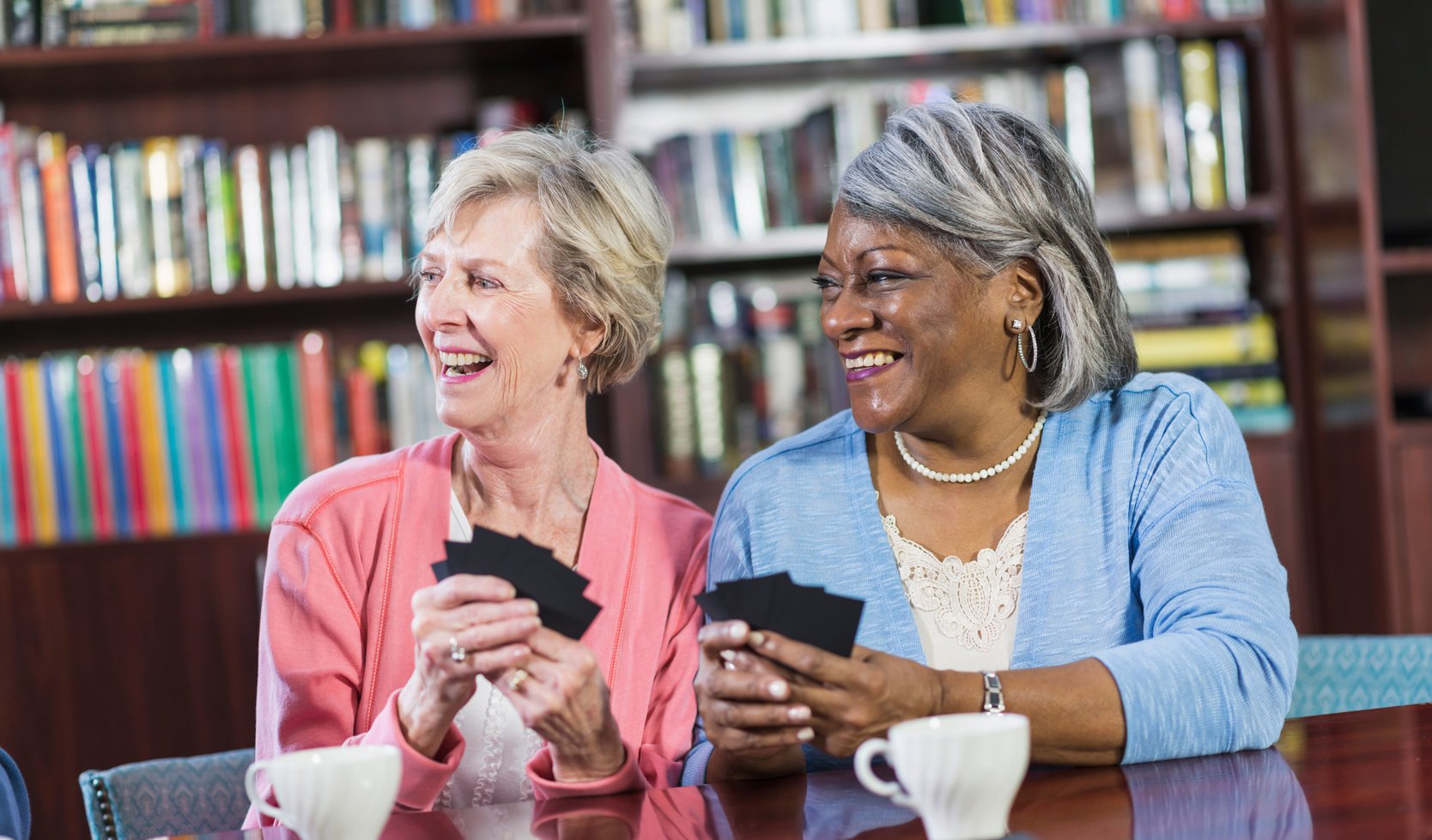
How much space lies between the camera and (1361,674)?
163 cm

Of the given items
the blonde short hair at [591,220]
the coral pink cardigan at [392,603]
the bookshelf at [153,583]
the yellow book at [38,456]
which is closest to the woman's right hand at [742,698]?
the coral pink cardigan at [392,603]

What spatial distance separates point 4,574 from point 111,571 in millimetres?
189

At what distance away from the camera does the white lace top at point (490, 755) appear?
158 cm

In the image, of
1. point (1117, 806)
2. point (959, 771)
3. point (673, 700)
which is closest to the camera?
point (959, 771)

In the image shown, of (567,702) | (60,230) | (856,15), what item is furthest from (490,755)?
(856,15)

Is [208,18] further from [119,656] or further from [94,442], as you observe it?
[119,656]

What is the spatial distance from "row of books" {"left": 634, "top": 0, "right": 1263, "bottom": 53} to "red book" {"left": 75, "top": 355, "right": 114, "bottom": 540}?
1242 millimetres

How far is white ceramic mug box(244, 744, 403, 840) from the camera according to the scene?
952 mm

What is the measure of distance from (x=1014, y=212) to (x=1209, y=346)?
4.94 feet

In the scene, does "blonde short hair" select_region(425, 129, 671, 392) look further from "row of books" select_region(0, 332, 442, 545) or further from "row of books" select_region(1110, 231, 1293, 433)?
"row of books" select_region(1110, 231, 1293, 433)

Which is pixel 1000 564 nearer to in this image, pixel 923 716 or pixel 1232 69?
pixel 923 716

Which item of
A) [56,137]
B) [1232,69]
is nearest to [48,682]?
[56,137]

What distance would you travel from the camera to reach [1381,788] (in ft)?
3.49

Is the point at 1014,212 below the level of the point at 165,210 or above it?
below
